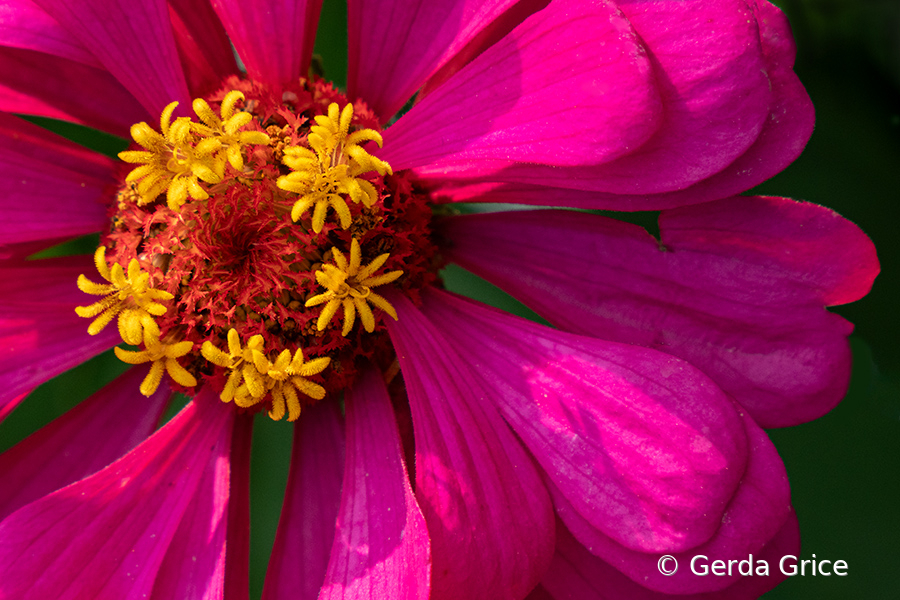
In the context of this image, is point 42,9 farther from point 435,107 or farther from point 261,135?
point 435,107

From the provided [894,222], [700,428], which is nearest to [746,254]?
[700,428]

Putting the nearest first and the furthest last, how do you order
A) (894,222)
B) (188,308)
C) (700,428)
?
1. (700,428)
2. (188,308)
3. (894,222)

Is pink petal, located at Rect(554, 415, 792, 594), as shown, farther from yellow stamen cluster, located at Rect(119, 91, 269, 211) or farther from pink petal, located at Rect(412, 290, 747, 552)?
yellow stamen cluster, located at Rect(119, 91, 269, 211)

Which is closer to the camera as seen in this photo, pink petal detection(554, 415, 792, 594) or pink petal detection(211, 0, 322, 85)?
pink petal detection(554, 415, 792, 594)

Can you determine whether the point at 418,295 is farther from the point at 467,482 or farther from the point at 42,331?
the point at 42,331

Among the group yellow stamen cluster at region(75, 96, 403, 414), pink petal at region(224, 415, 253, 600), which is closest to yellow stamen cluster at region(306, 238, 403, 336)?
yellow stamen cluster at region(75, 96, 403, 414)

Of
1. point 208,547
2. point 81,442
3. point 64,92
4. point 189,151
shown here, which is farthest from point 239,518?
point 64,92
